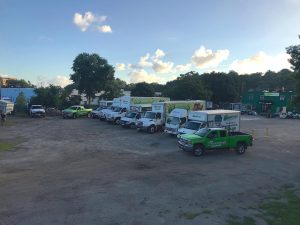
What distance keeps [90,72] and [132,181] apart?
166 feet

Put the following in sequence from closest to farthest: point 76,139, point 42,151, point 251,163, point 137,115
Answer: point 251,163 → point 42,151 → point 76,139 → point 137,115

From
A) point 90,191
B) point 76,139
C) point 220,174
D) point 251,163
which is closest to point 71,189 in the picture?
point 90,191

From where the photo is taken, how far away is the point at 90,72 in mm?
64688

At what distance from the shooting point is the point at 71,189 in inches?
588

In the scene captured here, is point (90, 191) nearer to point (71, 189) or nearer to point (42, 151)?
point (71, 189)

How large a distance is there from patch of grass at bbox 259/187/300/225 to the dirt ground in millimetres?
483

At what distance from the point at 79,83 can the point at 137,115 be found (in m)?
29.9

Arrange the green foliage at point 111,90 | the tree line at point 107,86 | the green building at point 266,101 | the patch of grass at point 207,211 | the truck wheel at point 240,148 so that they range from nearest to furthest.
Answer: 1. the patch of grass at point 207,211
2. the truck wheel at point 240,148
3. the tree line at point 107,86
4. the green foliage at point 111,90
5. the green building at point 266,101

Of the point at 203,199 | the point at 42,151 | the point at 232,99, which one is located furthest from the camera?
the point at 232,99

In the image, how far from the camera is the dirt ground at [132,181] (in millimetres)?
12164

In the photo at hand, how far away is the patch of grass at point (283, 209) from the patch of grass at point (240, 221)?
1.94ft

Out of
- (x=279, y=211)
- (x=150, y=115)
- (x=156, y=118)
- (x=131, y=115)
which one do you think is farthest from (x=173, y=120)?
(x=279, y=211)

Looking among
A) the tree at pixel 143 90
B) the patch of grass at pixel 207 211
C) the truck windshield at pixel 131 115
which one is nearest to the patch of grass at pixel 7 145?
the truck windshield at pixel 131 115

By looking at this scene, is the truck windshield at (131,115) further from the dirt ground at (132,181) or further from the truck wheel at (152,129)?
the dirt ground at (132,181)
